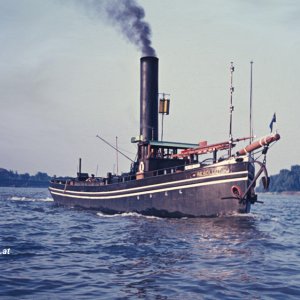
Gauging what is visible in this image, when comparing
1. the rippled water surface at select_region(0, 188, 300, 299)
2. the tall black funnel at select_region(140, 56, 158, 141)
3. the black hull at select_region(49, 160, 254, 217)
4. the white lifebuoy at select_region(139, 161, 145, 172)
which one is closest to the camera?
the rippled water surface at select_region(0, 188, 300, 299)

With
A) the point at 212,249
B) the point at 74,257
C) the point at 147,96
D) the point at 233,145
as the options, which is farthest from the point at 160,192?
the point at 74,257

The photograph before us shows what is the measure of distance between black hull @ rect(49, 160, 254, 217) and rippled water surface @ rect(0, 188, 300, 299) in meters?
5.15

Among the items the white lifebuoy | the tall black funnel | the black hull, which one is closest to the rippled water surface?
the black hull

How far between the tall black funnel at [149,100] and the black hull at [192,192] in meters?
6.14

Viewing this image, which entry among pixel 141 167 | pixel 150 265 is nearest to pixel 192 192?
pixel 141 167

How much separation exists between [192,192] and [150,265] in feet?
48.2

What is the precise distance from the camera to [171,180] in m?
27.7

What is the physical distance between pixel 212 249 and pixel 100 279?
5.91 m

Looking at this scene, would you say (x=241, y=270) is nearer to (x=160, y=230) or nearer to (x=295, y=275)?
(x=295, y=275)

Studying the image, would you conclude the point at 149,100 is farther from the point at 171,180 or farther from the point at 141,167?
the point at 171,180

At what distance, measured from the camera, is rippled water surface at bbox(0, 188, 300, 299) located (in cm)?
941

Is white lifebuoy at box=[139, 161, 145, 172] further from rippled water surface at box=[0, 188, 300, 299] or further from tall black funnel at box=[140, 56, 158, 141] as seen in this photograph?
rippled water surface at box=[0, 188, 300, 299]

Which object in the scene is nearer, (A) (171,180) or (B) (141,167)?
(A) (171,180)

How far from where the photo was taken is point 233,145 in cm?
2800
